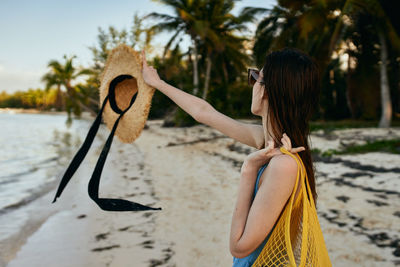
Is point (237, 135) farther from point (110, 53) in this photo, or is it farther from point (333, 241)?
point (333, 241)

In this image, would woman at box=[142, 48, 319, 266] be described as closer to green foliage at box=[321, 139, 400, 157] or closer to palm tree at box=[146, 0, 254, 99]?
green foliage at box=[321, 139, 400, 157]

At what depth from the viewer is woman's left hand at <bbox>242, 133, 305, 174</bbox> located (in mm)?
949

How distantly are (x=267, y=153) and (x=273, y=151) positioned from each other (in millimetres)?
21

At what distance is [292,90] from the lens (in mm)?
990

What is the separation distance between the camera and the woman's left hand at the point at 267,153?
3.11 feet

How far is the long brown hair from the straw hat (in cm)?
63

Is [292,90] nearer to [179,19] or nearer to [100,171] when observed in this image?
[100,171]

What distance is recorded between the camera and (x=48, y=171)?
26.8ft

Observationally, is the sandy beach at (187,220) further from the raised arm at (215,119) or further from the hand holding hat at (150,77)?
the hand holding hat at (150,77)

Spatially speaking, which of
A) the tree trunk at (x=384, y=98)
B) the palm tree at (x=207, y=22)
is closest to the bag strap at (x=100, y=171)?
the tree trunk at (x=384, y=98)

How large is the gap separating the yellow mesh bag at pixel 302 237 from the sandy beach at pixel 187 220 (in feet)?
6.84

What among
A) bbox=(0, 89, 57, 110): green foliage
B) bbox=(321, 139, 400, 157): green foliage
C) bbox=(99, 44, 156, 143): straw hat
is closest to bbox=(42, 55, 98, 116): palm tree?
bbox=(321, 139, 400, 157): green foliage

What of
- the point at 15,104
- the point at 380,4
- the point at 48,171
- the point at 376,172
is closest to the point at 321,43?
the point at 380,4

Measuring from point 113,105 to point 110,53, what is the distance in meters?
0.29
